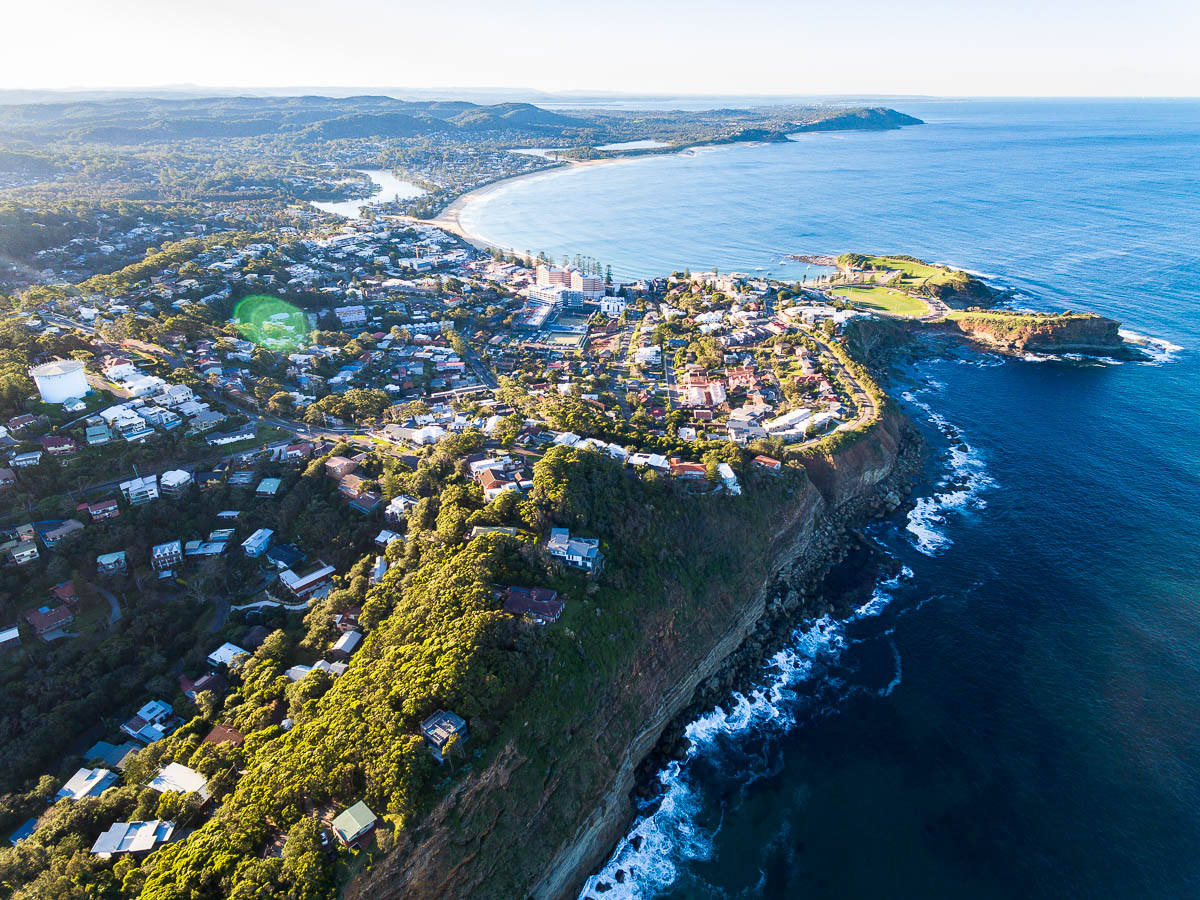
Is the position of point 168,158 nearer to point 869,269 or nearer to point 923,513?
point 869,269

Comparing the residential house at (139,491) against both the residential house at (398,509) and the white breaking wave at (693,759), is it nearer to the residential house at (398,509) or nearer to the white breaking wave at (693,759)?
the residential house at (398,509)

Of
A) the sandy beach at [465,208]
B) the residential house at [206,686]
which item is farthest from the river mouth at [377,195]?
the residential house at [206,686]

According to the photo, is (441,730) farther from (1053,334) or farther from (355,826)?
(1053,334)

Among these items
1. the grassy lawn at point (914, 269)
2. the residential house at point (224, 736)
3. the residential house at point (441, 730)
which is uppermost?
the grassy lawn at point (914, 269)

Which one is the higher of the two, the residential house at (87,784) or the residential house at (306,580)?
the residential house at (306,580)

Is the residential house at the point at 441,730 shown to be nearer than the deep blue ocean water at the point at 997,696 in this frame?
Yes

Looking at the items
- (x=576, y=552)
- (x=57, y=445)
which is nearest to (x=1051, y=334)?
(x=576, y=552)

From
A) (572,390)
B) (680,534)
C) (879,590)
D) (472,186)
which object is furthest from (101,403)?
(472,186)
